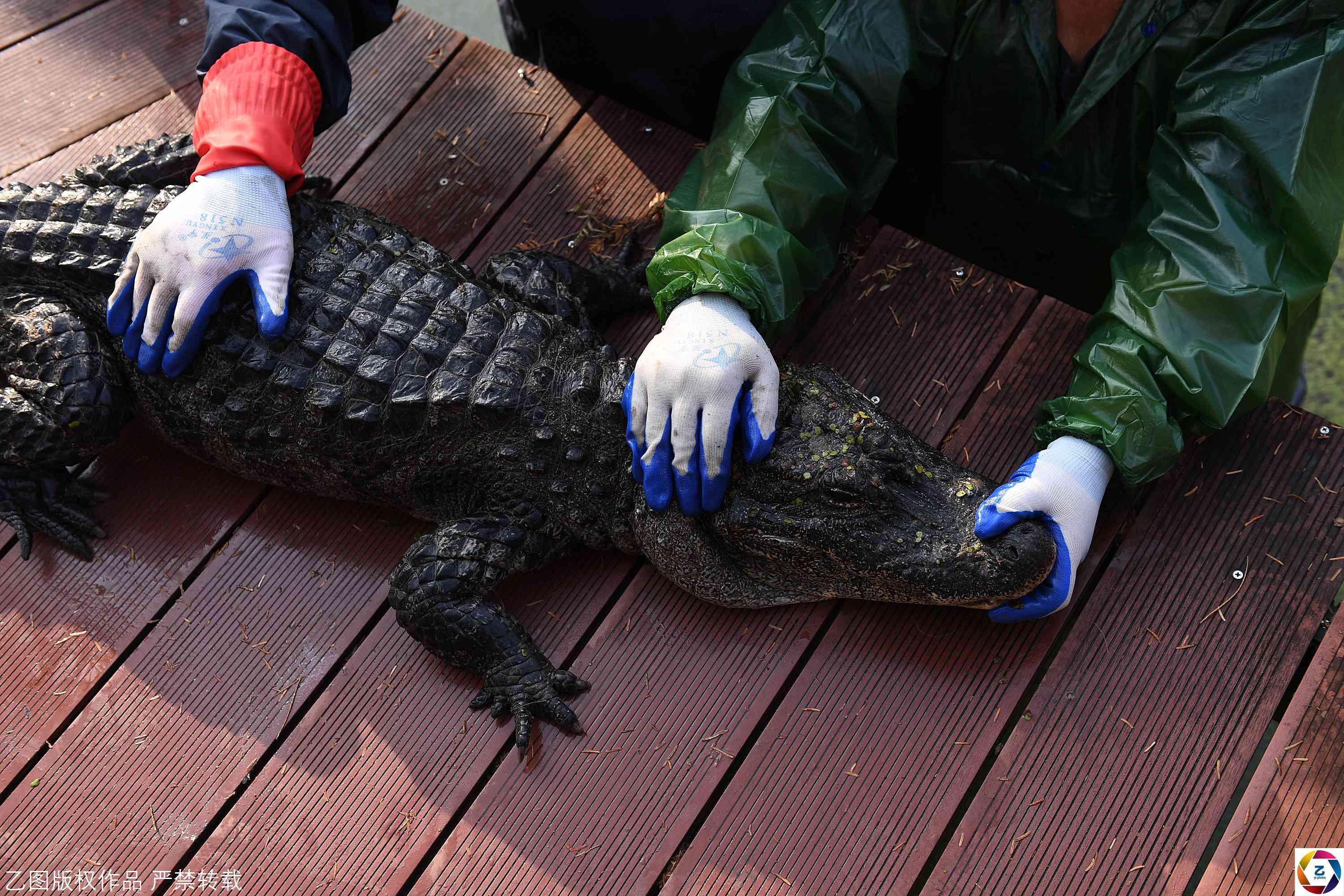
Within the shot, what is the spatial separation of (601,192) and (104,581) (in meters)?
2.11

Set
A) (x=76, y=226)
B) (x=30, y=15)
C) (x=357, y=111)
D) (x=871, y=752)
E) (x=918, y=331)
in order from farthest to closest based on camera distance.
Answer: (x=30, y=15), (x=357, y=111), (x=918, y=331), (x=76, y=226), (x=871, y=752)

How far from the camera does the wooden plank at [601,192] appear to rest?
3498mm

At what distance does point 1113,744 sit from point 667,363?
63.1 inches

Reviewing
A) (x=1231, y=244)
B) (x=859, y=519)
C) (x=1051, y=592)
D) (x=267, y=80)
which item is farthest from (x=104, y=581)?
(x=1231, y=244)

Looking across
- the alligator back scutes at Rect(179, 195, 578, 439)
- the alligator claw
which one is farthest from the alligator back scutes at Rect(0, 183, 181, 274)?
the alligator claw

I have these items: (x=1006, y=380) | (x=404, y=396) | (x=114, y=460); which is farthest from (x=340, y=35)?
(x=1006, y=380)

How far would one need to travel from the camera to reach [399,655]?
2936 millimetres

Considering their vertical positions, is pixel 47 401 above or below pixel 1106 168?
below

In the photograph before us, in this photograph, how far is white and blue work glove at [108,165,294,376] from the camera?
276cm

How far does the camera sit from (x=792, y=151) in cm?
290

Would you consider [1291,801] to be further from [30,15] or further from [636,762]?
[30,15]

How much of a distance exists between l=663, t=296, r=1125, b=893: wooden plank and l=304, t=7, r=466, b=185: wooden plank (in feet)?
8.15

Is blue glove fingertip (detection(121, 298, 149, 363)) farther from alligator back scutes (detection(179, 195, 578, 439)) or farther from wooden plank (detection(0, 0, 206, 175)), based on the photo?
wooden plank (detection(0, 0, 206, 175))

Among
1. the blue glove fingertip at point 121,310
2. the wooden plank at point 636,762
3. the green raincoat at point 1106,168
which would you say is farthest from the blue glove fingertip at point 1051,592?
the blue glove fingertip at point 121,310
